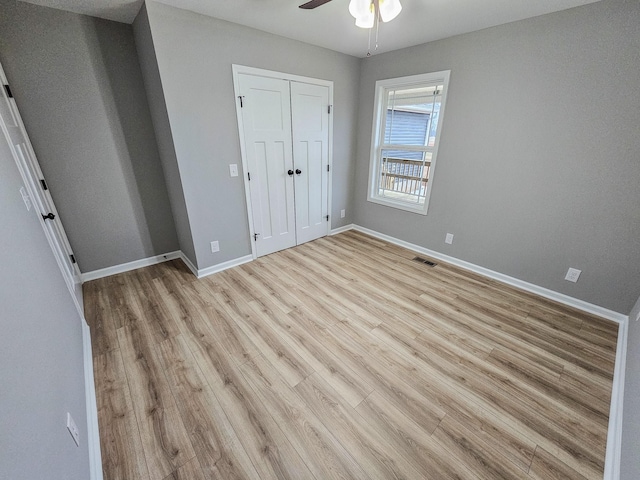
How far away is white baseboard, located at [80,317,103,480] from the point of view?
1.16m

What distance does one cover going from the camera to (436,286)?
2668 millimetres

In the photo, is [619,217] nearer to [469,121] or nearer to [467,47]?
[469,121]

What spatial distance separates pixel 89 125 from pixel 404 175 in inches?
142

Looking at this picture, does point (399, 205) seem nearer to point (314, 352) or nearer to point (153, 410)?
point (314, 352)

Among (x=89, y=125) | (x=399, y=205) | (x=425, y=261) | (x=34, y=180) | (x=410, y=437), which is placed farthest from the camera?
(x=399, y=205)

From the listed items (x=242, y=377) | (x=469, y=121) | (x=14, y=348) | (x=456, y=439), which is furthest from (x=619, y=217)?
(x=14, y=348)

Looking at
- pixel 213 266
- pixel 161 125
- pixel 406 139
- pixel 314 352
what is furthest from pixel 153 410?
pixel 406 139

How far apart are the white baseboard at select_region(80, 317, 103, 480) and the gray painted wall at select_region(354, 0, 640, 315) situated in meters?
3.43

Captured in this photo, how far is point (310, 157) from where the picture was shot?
3334 millimetres

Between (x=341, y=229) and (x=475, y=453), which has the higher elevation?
(x=341, y=229)

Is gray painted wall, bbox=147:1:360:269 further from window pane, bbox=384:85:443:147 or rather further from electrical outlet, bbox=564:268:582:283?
electrical outlet, bbox=564:268:582:283

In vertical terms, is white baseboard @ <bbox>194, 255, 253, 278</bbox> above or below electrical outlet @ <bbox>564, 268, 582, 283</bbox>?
below

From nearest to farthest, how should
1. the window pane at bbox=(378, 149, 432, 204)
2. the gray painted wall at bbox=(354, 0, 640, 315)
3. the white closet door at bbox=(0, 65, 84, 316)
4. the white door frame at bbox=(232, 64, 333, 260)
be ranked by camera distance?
the white closet door at bbox=(0, 65, 84, 316) → the gray painted wall at bbox=(354, 0, 640, 315) → the white door frame at bbox=(232, 64, 333, 260) → the window pane at bbox=(378, 149, 432, 204)

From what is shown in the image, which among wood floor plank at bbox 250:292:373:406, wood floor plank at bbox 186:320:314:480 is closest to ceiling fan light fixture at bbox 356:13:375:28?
wood floor plank at bbox 250:292:373:406
